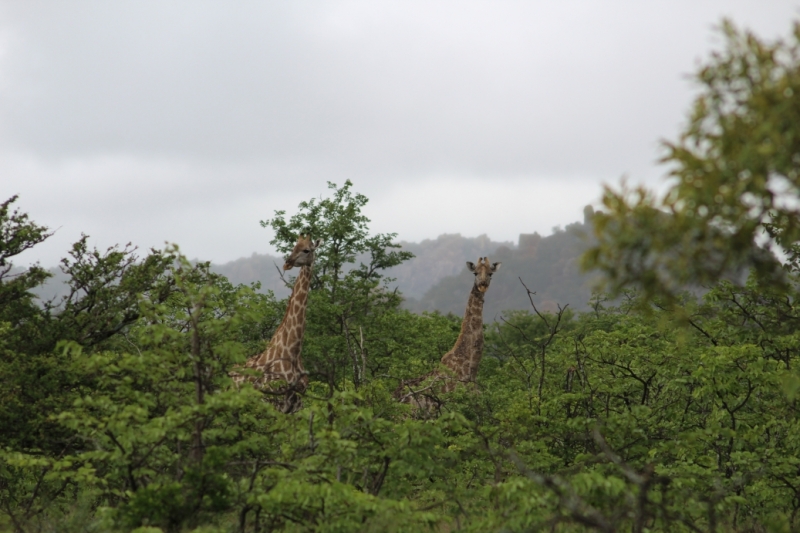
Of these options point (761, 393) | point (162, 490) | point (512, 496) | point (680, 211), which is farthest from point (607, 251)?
point (761, 393)

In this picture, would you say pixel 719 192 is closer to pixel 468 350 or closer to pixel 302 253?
pixel 302 253

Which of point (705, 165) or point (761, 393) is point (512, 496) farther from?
point (761, 393)

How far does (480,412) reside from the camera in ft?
40.0

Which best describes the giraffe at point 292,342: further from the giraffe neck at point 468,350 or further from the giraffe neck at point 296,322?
the giraffe neck at point 468,350

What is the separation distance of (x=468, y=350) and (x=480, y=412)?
527cm

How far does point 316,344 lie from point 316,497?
48.0ft

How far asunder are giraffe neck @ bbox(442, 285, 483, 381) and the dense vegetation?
9.07 ft

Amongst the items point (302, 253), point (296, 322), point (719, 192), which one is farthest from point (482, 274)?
point (719, 192)

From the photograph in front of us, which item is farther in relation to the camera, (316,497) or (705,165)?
(316,497)

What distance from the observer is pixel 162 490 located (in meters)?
6.56

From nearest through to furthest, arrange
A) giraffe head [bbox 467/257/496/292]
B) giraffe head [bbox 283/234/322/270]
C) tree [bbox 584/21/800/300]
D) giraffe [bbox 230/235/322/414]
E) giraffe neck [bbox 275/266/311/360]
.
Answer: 1. tree [bbox 584/21/800/300]
2. giraffe [bbox 230/235/322/414]
3. giraffe neck [bbox 275/266/311/360]
4. giraffe head [bbox 283/234/322/270]
5. giraffe head [bbox 467/257/496/292]

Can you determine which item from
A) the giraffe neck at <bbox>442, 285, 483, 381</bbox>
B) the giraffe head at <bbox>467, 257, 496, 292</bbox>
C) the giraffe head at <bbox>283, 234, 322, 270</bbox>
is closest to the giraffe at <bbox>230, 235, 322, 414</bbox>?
the giraffe head at <bbox>283, 234, 322, 270</bbox>

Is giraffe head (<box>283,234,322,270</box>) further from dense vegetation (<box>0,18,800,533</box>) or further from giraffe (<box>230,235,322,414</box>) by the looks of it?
dense vegetation (<box>0,18,800,533</box>)

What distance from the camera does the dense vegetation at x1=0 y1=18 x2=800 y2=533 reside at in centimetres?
509
